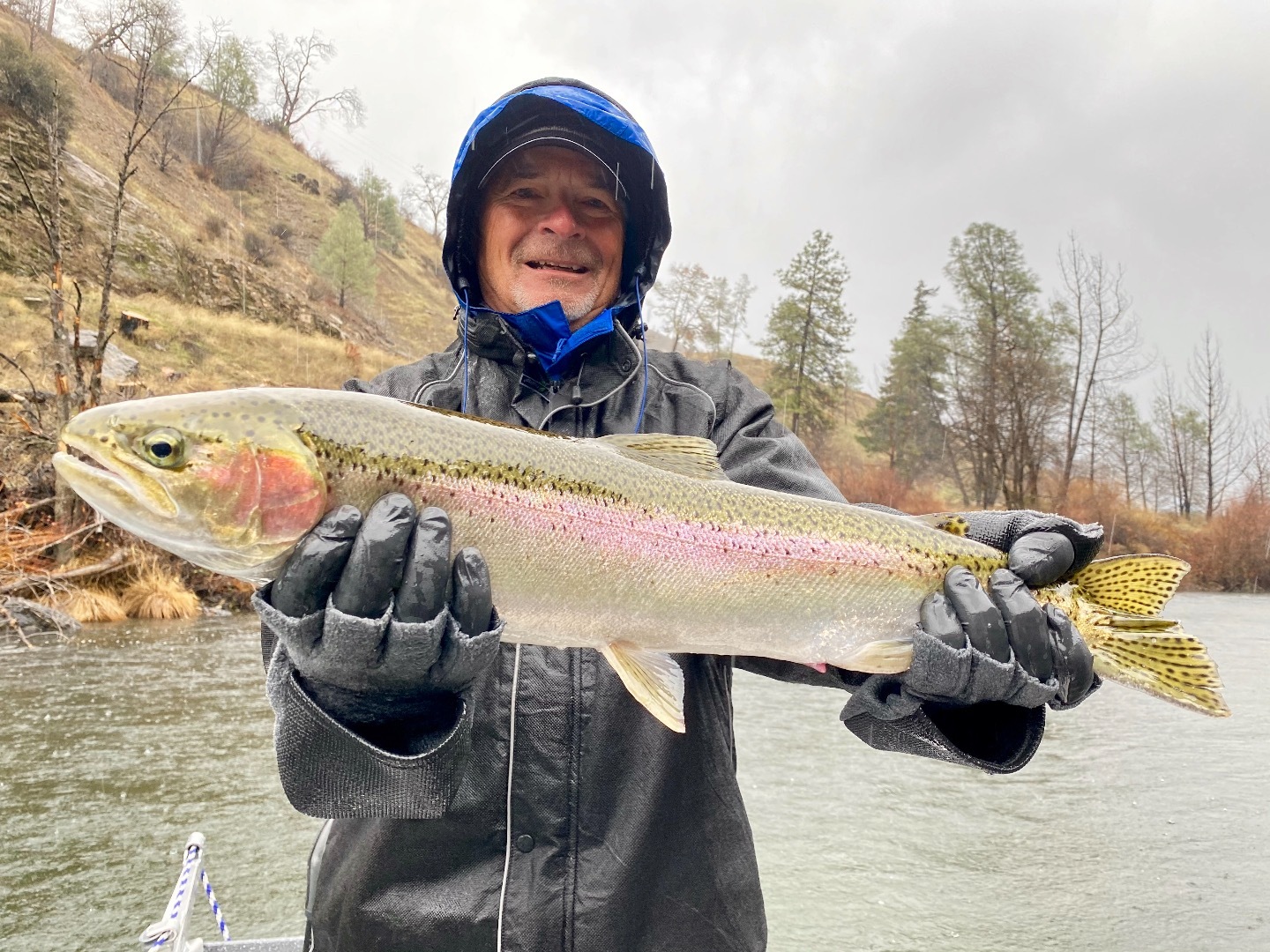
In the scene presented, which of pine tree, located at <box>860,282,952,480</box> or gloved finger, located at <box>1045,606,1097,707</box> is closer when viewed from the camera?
gloved finger, located at <box>1045,606,1097,707</box>

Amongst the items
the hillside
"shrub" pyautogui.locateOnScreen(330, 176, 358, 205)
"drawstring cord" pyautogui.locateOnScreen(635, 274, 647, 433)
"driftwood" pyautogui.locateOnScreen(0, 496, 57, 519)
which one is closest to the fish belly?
"drawstring cord" pyautogui.locateOnScreen(635, 274, 647, 433)

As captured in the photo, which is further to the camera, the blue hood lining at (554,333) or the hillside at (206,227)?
the hillside at (206,227)

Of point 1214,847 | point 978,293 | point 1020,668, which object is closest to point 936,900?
point 1214,847

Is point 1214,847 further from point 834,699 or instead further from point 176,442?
point 176,442

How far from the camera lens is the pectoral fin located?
2035 millimetres

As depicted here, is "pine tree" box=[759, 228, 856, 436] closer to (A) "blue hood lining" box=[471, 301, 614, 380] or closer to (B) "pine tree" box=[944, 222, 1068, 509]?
(B) "pine tree" box=[944, 222, 1068, 509]

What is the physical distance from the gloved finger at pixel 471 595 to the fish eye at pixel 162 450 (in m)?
0.67

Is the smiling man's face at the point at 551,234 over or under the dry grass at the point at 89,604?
over

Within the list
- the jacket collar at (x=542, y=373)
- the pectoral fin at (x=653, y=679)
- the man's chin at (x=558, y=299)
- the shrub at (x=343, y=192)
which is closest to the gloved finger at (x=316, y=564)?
the pectoral fin at (x=653, y=679)

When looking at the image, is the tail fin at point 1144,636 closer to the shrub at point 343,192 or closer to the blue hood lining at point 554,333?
the blue hood lining at point 554,333

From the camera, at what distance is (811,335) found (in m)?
43.9

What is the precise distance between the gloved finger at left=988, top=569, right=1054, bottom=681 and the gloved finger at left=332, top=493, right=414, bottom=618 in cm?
162

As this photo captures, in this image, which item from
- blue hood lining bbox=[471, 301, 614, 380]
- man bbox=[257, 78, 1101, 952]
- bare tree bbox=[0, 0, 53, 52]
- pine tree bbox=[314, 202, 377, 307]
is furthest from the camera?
pine tree bbox=[314, 202, 377, 307]

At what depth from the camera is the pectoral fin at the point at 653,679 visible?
6.68 feet
